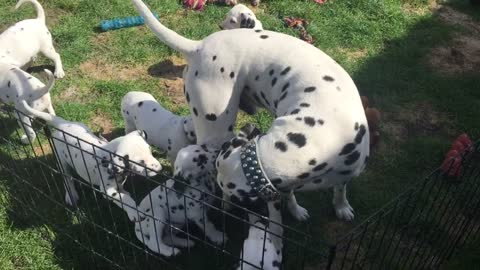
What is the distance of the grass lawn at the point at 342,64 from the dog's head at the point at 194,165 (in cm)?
91

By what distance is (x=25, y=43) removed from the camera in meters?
5.42

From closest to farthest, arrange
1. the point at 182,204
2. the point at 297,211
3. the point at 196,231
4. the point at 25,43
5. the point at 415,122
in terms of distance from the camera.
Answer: the point at 182,204, the point at 196,231, the point at 297,211, the point at 25,43, the point at 415,122

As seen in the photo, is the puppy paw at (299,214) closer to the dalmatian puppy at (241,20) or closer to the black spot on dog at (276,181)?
the black spot on dog at (276,181)

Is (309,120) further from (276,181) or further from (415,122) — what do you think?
(415,122)

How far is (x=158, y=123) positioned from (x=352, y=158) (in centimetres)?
203

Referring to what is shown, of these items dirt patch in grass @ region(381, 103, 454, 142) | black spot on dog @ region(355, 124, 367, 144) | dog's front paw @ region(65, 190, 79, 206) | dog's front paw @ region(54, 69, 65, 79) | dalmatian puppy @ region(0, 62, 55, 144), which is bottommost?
dirt patch in grass @ region(381, 103, 454, 142)

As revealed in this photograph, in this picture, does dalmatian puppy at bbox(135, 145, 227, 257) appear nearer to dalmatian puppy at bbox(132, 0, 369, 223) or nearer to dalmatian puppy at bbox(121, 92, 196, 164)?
dalmatian puppy at bbox(132, 0, 369, 223)

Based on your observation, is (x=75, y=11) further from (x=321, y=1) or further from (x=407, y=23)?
(x=407, y=23)


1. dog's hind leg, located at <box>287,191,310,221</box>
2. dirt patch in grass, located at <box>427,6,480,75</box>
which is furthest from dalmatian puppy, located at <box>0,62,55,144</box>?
dirt patch in grass, located at <box>427,6,480,75</box>

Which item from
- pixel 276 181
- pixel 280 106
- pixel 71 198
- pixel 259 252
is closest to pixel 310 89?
pixel 280 106

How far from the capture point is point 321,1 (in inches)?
295

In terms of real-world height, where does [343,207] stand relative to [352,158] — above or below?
below

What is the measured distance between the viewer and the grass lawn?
4281 mm

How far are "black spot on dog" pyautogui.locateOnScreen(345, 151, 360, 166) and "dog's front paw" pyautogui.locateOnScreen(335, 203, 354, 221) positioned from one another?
110 cm
